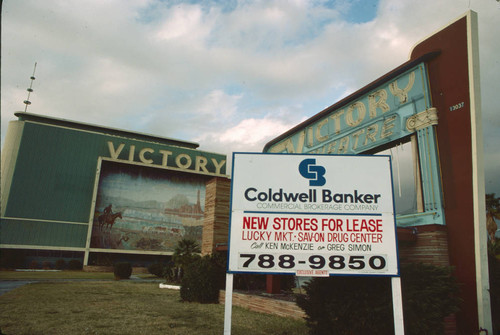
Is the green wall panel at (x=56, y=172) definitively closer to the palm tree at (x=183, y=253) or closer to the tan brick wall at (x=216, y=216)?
the palm tree at (x=183, y=253)

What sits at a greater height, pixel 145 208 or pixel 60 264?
pixel 145 208

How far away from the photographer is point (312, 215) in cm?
637

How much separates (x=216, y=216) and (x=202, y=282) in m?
3.85

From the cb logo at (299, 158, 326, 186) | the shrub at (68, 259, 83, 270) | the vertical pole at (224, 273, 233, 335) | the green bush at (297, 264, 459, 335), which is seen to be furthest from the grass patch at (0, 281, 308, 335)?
the shrub at (68, 259, 83, 270)

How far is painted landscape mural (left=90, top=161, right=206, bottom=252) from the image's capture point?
51.6m

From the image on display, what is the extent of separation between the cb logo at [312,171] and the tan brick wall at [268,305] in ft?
16.5

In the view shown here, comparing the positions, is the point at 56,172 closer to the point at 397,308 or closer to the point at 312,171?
the point at 312,171

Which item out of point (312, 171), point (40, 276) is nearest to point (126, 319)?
point (312, 171)

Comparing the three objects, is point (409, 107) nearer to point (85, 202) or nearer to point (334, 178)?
point (334, 178)

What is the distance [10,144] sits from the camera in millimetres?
49562

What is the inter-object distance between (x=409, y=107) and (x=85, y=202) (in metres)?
51.9

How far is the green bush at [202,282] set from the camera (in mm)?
15711

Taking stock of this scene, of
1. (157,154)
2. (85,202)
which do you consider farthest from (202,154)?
(85,202)

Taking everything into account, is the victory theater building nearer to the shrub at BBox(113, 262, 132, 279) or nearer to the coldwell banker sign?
the shrub at BBox(113, 262, 132, 279)
